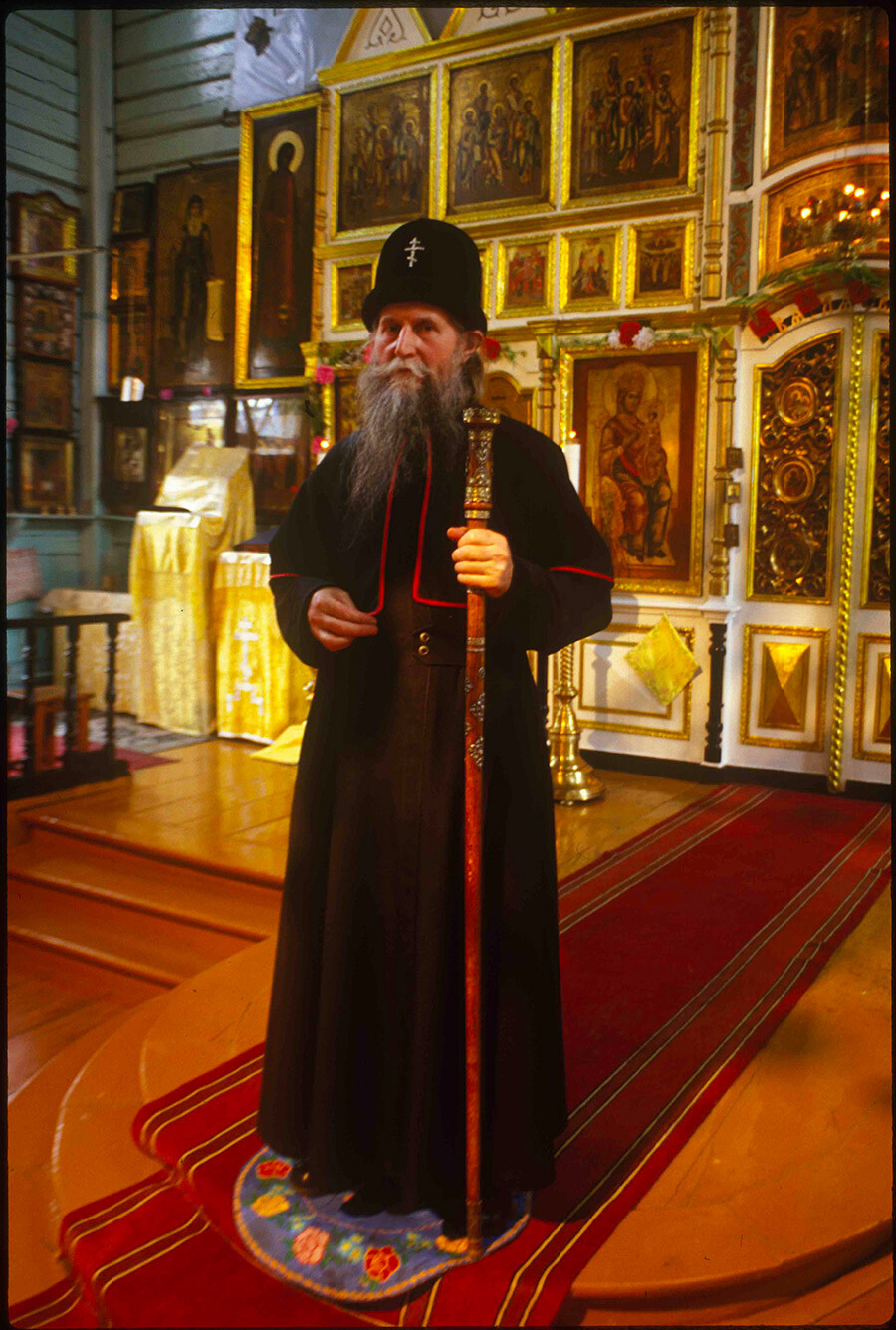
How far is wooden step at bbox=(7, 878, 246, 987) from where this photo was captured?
368 cm

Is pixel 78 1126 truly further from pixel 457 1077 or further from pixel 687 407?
pixel 687 407

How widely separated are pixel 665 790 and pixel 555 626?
4.02 m

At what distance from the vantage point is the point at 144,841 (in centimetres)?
431

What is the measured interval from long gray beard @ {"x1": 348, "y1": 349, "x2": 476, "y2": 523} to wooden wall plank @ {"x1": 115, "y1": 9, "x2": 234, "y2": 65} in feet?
22.6

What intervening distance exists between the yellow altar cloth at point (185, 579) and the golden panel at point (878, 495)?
4134 mm

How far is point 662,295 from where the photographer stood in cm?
573

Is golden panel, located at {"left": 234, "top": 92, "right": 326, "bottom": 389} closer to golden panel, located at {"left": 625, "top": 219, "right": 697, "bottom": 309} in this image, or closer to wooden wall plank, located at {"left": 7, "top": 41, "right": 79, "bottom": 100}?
wooden wall plank, located at {"left": 7, "top": 41, "right": 79, "bottom": 100}

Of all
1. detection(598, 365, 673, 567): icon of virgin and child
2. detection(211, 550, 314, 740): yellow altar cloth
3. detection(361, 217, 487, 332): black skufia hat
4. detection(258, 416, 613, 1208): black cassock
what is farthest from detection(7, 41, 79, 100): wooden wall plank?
detection(258, 416, 613, 1208): black cassock

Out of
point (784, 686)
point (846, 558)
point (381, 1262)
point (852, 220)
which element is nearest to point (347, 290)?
point (852, 220)

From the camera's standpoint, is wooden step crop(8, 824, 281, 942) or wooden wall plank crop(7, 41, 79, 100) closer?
wooden step crop(8, 824, 281, 942)

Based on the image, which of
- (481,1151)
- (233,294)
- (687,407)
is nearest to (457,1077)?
(481,1151)

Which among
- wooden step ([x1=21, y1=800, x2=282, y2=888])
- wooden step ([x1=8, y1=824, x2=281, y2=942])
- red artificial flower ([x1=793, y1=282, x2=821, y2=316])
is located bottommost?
wooden step ([x1=8, y1=824, x2=281, y2=942])

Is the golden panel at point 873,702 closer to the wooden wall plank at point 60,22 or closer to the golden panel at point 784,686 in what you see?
the golden panel at point 784,686

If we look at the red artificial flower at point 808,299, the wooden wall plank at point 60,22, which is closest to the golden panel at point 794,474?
the red artificial flower at point 808,299
